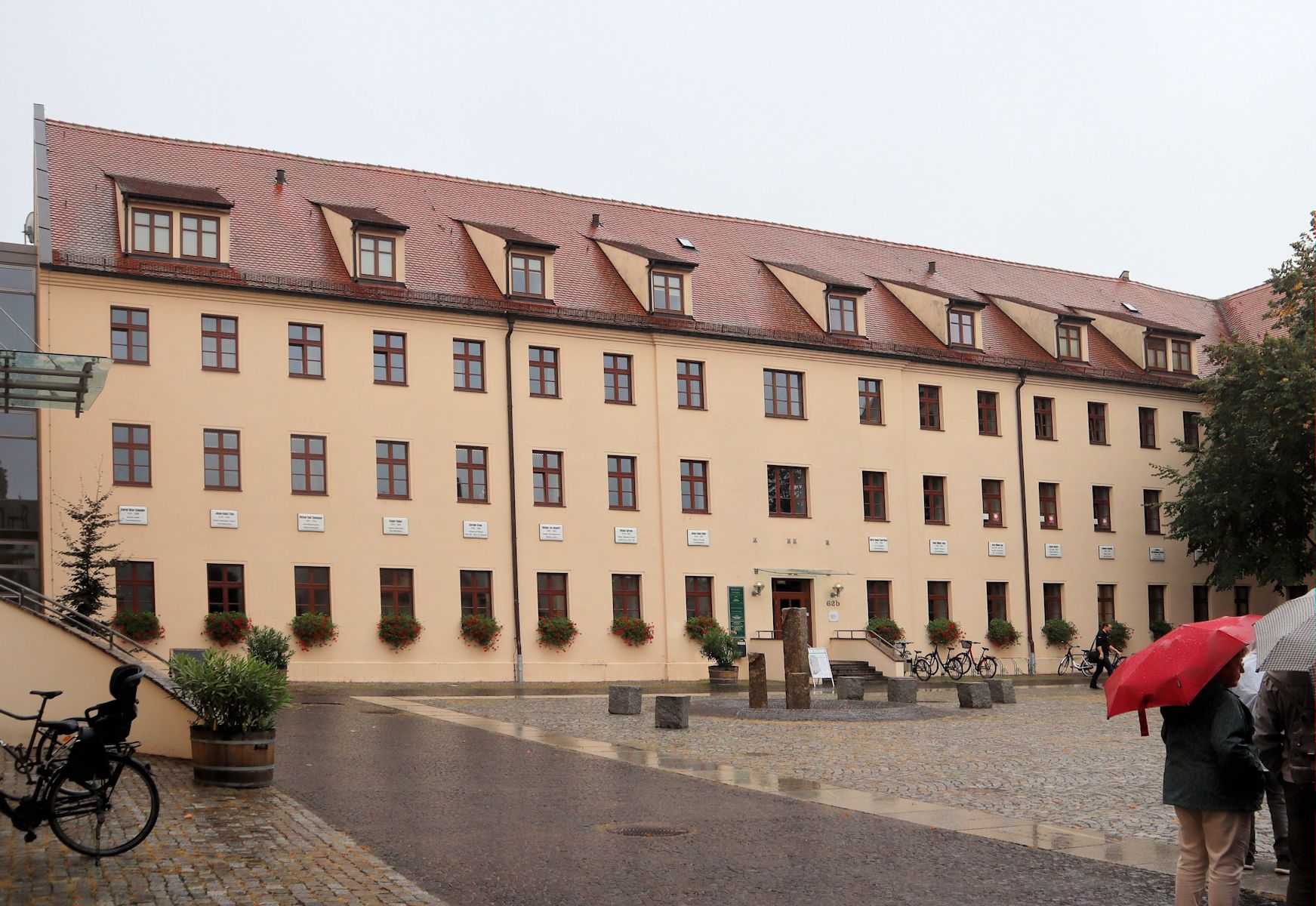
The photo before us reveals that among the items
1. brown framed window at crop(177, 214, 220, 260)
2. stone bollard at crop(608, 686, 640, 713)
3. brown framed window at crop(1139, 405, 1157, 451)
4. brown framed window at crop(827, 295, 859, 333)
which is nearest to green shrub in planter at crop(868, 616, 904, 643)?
brown framed window at crop(827, 295, 859, 333)

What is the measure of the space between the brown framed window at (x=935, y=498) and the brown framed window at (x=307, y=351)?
61.1 feet

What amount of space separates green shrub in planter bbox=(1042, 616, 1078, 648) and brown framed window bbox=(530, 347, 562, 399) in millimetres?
17472

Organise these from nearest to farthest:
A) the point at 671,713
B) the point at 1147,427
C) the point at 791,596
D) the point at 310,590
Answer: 1. the point at 671,713
2. the point at 310,590
3. the point at 791,596
4. the point at 1147,427

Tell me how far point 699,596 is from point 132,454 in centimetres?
1514

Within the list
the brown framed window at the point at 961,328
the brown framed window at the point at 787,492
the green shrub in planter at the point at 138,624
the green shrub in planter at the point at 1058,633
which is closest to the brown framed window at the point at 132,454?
the green shrub in planter at the point at 138,624

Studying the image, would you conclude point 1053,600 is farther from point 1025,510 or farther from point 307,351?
point 307,351

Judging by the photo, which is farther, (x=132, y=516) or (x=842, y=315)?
(x=842, y=315)

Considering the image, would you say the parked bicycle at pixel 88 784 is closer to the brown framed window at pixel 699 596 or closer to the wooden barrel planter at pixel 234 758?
the wooden barrel planter at pixel 234 758

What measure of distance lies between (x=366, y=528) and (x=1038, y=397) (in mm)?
22584

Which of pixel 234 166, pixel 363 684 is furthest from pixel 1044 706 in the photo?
pixel 234 166

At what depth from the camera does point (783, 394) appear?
139 feet

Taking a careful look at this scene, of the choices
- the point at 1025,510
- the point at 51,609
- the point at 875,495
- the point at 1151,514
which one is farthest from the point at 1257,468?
the point at 51,609

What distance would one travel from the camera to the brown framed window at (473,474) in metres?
37.6

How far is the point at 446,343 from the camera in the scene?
37844mm
